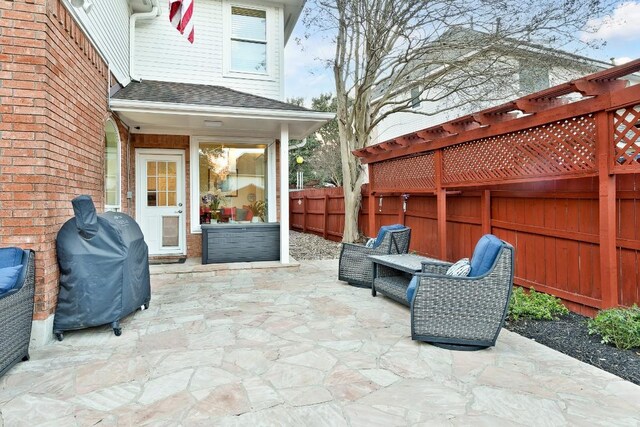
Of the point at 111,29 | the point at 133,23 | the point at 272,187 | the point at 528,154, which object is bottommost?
the point at 272,187

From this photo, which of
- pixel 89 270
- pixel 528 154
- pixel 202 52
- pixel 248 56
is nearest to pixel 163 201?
pixel 202 52

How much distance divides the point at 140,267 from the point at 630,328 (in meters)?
4.57

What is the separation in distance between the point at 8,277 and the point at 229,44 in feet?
21.2

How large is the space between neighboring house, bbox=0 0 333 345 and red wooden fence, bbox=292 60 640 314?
2269 millimetres

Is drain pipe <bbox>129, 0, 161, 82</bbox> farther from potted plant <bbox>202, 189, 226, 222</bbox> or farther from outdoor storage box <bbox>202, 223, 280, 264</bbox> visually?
outdoor storage box <bbox>202, 223, 280, 264</bbox>

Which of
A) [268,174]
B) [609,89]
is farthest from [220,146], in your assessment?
[609,89]

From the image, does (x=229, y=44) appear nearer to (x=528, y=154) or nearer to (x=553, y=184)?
(x=528, y=154)

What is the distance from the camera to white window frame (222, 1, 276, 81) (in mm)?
7676

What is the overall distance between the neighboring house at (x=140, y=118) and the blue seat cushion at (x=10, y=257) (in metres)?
0.28

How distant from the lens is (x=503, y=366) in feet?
9.15

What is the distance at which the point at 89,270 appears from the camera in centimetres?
337

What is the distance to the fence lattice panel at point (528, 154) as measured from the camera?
11.6 ft

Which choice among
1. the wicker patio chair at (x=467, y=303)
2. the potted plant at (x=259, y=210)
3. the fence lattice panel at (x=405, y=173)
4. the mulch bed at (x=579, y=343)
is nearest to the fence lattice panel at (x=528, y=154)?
the fence lattice panel at (x=405, y=173)

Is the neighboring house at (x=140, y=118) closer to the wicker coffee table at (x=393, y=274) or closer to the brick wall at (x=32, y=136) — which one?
the brick wall at (x=32, y=136)
